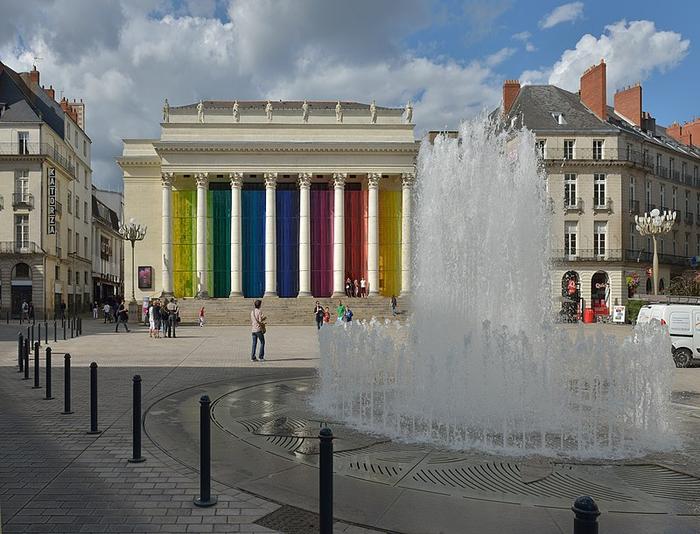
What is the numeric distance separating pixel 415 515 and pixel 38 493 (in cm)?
384

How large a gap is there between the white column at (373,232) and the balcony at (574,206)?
17624 millimetres

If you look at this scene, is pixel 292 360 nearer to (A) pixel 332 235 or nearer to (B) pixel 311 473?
(B) pixel 311 473

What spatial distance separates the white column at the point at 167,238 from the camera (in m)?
49.8

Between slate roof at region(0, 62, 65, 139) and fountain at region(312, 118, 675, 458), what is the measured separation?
166 feet

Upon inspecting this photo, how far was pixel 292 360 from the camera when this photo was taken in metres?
19.1

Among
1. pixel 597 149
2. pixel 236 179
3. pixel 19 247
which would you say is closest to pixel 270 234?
pixel 236 179

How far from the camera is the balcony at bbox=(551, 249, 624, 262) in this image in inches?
2138

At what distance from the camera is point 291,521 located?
539 centimetres

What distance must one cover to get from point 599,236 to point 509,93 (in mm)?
16387

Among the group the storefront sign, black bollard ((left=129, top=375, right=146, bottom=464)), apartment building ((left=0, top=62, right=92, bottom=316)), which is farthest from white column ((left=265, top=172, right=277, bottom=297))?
black bollard ((left=129, top=375, right=146, bottom=464))

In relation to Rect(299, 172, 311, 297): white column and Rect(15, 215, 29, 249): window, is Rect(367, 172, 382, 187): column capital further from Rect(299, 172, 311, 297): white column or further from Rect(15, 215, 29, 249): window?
Rect(15, 215, 29, 249): window

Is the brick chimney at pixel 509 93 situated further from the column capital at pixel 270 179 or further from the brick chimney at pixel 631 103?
the column capital at pixel 270 179

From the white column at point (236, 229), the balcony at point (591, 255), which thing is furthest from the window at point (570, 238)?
the white column at point (236, 229)

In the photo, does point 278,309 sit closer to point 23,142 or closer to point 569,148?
point 23,142
